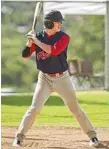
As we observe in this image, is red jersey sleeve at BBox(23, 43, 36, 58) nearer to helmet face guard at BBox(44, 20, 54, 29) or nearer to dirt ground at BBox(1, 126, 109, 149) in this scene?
helmet face guard at BBox(44, 20, 54, 29)

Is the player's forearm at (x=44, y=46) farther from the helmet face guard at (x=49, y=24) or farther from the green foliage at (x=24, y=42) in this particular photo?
the green foliage at (x=24, y=42)

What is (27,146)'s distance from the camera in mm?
6293

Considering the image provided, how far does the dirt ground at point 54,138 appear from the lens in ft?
20.9

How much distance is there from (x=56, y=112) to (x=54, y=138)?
13.3 ft

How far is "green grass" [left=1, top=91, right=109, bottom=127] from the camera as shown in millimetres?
9406

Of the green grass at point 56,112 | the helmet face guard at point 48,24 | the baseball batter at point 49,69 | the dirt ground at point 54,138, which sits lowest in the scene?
the green grass at point 56,112

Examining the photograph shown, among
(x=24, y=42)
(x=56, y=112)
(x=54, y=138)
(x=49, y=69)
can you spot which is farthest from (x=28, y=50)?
(x=24, y=42)

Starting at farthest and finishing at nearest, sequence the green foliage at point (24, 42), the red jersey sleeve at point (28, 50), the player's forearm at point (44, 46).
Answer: the green foliage at point (24, 42), the red jersey sleeve at point (28, 50), the player's forearm at point (44, 46)

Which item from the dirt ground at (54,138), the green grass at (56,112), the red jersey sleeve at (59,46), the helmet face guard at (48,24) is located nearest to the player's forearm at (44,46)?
the red jersey sleeve at (59,46)

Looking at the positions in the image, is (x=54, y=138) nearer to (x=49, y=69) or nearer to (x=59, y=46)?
(x=49, y=69)

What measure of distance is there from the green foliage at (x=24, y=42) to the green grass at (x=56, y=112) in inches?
273

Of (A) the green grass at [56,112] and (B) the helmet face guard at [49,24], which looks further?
(A) the green grass at [56,112]

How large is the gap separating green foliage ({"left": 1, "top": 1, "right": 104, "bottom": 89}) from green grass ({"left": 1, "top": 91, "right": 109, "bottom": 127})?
6930mm

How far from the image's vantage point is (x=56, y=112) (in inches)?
441
